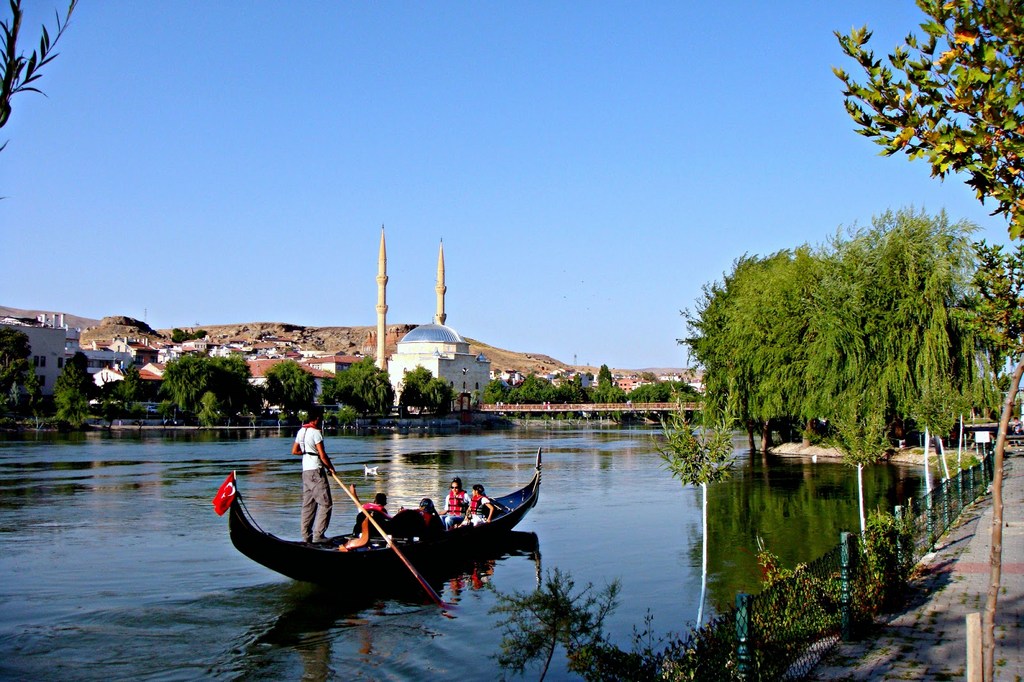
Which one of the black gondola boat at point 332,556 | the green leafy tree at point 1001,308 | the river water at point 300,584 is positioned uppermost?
the green leafy tree at point 1001,308

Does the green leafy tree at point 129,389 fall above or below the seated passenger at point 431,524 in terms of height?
above

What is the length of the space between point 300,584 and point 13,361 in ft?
200

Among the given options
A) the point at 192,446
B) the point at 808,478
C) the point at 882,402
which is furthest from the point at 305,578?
the point at 192,446

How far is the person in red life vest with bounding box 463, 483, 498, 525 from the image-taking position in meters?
16.3

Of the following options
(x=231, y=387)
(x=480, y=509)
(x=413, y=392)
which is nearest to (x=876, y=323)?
(x=480, y=509)

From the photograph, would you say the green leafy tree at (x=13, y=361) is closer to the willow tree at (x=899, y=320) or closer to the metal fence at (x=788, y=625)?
the willow tree at (x=899, y=320)

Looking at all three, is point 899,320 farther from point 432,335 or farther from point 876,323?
point 432,335

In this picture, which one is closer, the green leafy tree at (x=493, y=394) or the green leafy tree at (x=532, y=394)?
the green leafy tree at (x=493, y=394)

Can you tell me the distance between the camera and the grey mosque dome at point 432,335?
123000 mm

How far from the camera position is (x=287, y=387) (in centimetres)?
8000

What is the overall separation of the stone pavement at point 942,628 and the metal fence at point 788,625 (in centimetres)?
17

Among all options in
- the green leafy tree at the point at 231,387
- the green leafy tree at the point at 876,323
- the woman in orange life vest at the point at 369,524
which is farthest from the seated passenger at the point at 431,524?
the green leafy tree at the point at 231,387

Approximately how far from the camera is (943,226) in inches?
982

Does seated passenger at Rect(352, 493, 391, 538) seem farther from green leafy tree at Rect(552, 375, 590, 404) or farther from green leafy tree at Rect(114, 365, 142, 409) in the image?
green leafy tree at Rect(552, 375, 590, 404)
